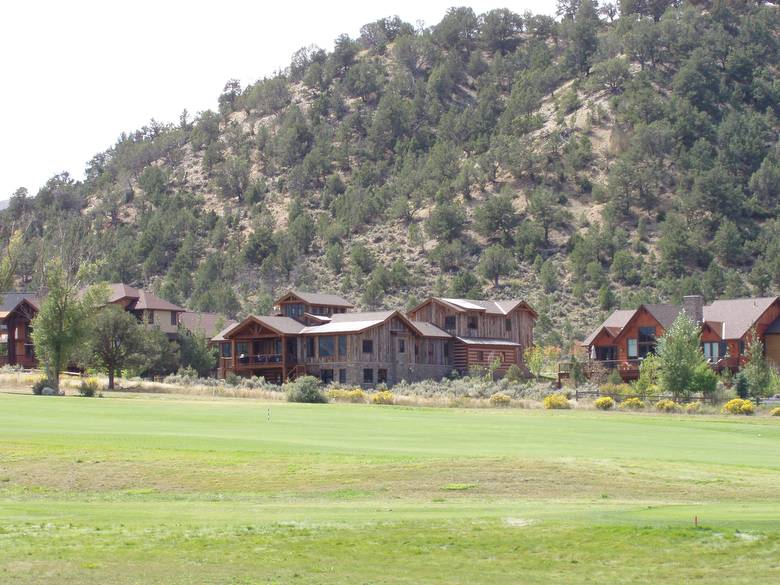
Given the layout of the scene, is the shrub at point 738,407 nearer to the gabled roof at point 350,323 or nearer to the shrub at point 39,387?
the gabled roof at point 350,323

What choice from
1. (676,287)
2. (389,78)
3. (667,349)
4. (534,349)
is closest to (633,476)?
(667,349)

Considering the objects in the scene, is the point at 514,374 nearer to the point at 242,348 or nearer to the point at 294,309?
the point at 294,309

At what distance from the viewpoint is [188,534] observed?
1950cm

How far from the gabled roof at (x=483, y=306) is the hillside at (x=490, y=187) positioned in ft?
31.2

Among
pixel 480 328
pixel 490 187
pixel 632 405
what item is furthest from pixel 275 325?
pixel 490 187

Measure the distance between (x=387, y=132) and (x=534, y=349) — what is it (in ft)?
268

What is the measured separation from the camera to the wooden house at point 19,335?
334 ft

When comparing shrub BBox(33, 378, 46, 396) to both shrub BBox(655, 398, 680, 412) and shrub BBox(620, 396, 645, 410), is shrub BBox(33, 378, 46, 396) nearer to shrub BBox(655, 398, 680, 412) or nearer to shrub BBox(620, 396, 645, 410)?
shrub BBox(620, 396, 645, 410)

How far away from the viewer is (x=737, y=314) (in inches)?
3497

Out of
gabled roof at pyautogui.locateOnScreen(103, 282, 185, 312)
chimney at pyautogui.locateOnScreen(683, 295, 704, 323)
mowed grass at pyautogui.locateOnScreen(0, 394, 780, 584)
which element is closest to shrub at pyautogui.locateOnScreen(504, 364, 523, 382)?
chimney at pyautogui.locateOnScreen(683, 295, 704, 323)

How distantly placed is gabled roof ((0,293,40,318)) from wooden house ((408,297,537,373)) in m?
32.6

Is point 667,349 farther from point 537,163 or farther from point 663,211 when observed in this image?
point 537,163

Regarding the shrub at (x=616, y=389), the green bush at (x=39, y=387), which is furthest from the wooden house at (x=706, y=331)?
the green bush at (x=39, y=387)

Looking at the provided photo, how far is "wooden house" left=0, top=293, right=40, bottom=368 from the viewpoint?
10169cm
